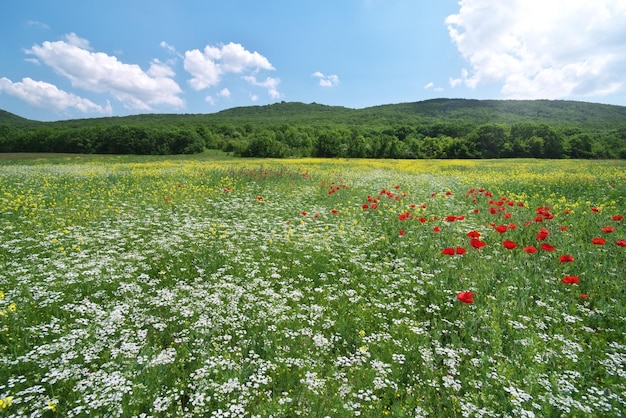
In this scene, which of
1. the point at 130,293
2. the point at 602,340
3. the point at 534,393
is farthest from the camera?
the point at 130,293

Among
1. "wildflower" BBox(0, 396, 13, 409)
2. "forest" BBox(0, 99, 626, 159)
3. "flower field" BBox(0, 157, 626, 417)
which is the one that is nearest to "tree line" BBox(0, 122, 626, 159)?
"forest" BBox(0, 99, 626, 159)

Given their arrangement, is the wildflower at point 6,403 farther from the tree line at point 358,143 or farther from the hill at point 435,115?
the hill at point 435,115

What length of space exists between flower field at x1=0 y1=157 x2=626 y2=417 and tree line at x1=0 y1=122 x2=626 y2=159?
194ft

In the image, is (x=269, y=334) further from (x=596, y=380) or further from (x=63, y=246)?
(x=63, y=246)

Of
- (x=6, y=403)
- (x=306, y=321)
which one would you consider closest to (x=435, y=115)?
(x=306, y=321)

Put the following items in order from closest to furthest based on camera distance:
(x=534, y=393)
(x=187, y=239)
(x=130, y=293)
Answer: (x=534, y=393), (x=130, y=293), (x=187, y=239)

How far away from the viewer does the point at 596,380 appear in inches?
134

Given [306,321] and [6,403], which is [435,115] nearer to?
[306,321]

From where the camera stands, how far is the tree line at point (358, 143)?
62.4 m

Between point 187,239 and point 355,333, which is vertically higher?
point 187,239

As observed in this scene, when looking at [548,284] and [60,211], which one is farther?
[60,211]

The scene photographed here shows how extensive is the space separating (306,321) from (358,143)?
73.9m

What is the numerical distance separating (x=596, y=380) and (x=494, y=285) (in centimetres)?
190

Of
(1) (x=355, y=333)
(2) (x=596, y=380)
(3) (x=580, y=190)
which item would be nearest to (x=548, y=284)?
(2) (x=596, y=380)
